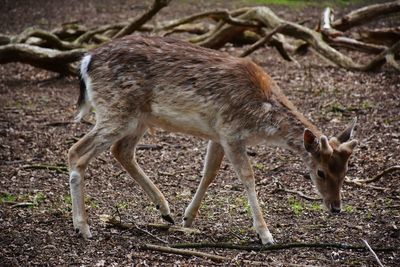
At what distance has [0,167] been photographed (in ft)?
27.0

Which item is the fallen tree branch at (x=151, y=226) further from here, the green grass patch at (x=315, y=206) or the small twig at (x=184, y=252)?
the green grass patch at (x=315, y=206)

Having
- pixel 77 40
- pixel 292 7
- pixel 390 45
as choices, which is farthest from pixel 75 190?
pixel 292 7

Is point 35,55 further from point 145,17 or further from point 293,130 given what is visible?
point 293,130

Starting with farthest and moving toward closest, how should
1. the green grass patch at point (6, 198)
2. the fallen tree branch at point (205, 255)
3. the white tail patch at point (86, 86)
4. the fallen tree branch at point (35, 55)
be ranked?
1. the fallen tree branch at point (35, 55)
2. the green grass patch at point (6, 198)
3. the white tail patch at point (86, 86)
4. the fallen tree branch at point (205, 255)

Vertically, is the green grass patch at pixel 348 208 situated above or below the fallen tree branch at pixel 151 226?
below

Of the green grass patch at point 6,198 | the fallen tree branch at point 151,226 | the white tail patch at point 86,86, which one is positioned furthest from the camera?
the green grass patch at point 6,198

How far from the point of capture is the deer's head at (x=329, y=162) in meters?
6.18

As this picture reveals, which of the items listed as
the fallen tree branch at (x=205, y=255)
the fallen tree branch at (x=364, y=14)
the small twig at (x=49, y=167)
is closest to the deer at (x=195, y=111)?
the fallen tree branch at (x=205, y=255)

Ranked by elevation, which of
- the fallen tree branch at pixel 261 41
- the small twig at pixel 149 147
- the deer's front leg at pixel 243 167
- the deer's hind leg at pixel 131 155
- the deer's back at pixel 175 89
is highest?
the deer's back at pixel 175 89

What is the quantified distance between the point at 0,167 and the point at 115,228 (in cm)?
248

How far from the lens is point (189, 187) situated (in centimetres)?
802

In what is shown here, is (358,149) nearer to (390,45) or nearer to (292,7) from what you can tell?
(390,45)

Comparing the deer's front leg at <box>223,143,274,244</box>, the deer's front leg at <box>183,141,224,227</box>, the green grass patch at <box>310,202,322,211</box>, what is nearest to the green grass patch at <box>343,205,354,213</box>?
the green grass patch at <box>310,202,322,211</box>

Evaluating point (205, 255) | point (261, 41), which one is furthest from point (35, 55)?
point (205, 255)
